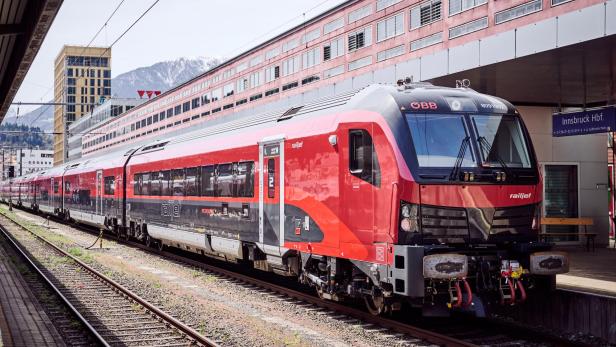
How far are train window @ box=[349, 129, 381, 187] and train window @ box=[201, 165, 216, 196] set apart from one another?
22.0 feet

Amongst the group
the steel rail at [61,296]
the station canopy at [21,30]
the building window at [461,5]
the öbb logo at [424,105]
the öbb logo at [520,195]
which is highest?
the building window at [461,5]

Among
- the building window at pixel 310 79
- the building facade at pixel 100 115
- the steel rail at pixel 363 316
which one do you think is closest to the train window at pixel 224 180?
the steel rail at pixel 363 316

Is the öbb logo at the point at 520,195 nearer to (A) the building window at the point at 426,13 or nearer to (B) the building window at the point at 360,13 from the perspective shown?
(A) the building window at the point at 426,13

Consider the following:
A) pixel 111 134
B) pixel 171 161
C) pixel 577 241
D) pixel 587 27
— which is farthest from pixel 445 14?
pixel 111 134

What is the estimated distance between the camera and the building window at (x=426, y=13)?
46.5 m

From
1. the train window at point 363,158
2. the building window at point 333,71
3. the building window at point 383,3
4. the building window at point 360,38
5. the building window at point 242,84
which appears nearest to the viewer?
the train window at point 363,158

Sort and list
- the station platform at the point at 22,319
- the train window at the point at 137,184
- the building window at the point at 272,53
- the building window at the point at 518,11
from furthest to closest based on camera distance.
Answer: the building window at the point at 272,53 → the building window at the point at 518,11 → the train window at the point at 137,184 → the station platform at the point at 22,319

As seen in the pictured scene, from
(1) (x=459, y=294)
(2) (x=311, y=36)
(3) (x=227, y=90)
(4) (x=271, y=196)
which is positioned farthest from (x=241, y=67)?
(1) (x=459, y=294)

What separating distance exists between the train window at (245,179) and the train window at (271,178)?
31.2 inches

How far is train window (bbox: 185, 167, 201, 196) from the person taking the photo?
1809 centimetres

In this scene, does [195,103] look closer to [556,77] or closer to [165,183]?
[165,183]

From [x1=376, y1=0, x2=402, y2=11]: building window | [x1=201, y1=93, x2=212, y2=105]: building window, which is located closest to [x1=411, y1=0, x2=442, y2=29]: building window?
[x1=376, y1=0, x2=402, y2=11]: building window

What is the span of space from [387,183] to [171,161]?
458 inches

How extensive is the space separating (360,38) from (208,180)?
40.7m
